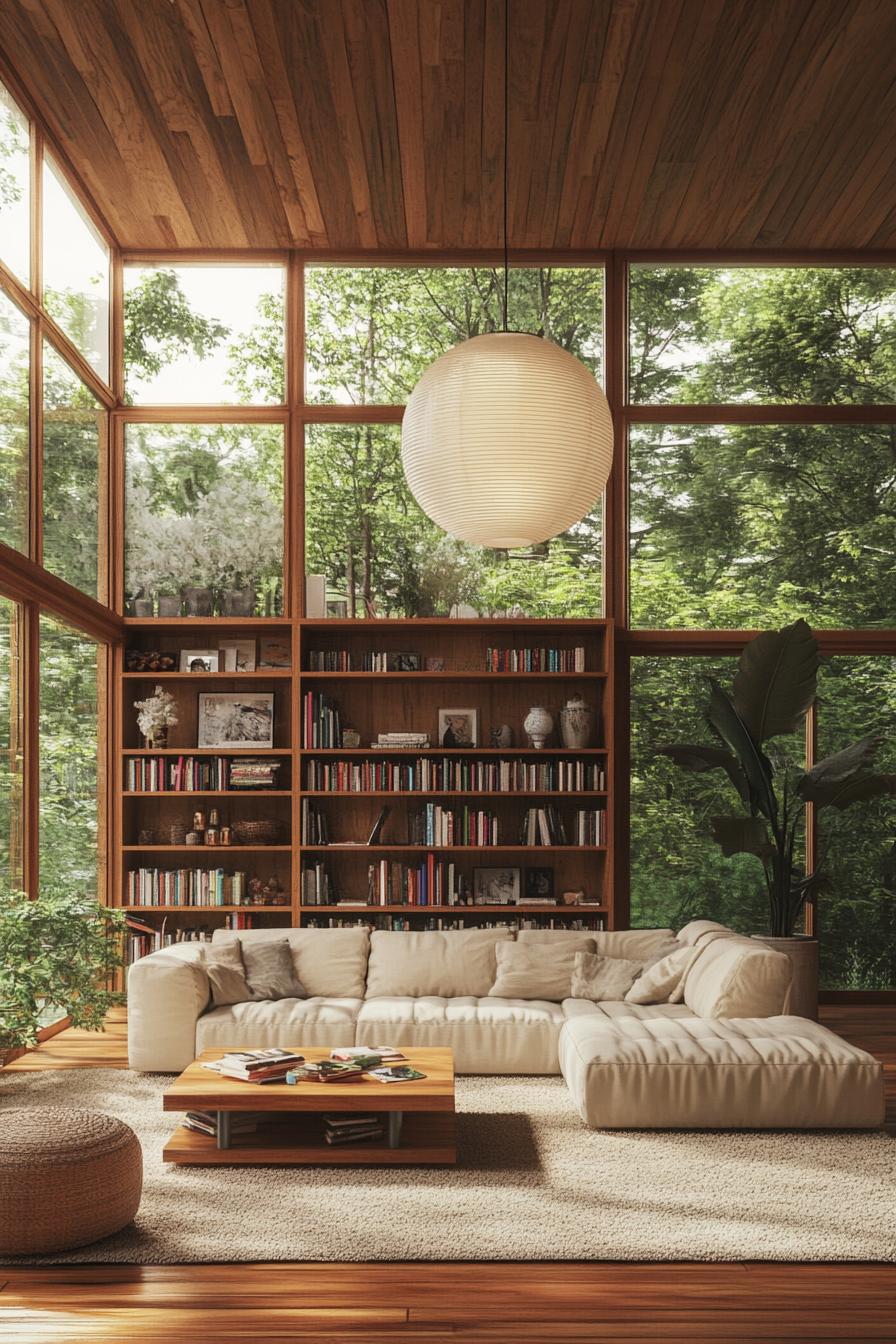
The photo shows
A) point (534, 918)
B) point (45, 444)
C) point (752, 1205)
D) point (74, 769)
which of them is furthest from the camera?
point (534, 918)

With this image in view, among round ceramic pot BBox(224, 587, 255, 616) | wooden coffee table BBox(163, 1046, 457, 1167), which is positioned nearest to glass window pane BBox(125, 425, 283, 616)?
round ceramic pot BBox(224, 587, 255, 616)

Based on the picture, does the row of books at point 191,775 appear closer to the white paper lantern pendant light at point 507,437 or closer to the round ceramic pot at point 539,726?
the round ceramic pot at point 539,726

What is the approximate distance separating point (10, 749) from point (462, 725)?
9.72ft

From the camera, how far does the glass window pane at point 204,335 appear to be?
333 inches

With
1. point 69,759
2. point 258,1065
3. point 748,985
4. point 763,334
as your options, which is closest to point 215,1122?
point 258,1065

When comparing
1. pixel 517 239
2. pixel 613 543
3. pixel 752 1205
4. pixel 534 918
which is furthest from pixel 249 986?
pixel 517 239

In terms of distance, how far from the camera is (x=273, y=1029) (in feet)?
20.0

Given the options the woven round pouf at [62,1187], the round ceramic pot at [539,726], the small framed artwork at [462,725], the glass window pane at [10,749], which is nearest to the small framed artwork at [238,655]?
the small framed artwork at [462,725]

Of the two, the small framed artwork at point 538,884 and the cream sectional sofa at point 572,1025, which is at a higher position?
the small framed artwork at point 538,884

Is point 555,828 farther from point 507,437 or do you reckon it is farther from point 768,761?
point 507,437

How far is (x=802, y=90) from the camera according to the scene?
636 centimetres

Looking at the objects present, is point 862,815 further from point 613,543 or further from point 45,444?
point 45,444

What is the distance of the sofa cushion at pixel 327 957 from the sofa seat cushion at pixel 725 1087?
1735 millimetres

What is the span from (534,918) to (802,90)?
192 inches
